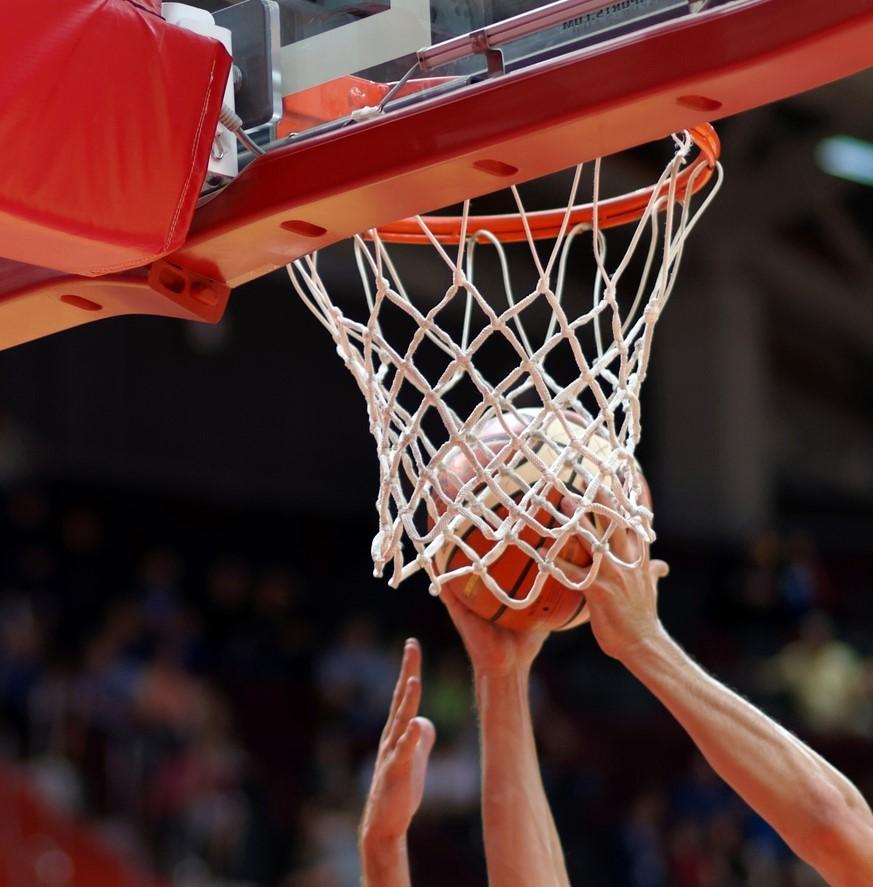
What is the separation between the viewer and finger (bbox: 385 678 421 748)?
8.28ft

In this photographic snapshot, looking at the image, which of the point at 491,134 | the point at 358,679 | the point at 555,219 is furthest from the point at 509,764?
the point at 358,679

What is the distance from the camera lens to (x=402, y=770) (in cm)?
250

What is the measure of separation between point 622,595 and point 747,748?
0.29 meters

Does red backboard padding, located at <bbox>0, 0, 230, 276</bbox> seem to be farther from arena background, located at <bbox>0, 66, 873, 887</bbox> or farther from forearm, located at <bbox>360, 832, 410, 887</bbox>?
arena background, located at <bbox>0, 66, 873, 887</bbox>

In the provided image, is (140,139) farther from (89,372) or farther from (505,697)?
(89,372)

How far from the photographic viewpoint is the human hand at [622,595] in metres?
2.21

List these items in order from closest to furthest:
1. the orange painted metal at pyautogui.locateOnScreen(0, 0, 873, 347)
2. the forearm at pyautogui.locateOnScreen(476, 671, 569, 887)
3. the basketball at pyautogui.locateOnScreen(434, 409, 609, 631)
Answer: the orange painted metal at pyautogui.locateOnScreen(0, 0, 873, 347) → the basketball at pyautogui.locateOnScreen(434, 409, 609, 631) → the forearm at pyautogui.locateOnScreen(476, 671, 569, 887)

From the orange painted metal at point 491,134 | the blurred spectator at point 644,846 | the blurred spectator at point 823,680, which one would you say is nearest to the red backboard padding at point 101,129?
the orange painted metal at point 491,134

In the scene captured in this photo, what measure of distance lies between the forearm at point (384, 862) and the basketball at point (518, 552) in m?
0.40

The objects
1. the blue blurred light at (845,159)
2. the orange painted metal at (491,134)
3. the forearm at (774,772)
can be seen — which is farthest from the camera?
the blue blurred light at (845,159)

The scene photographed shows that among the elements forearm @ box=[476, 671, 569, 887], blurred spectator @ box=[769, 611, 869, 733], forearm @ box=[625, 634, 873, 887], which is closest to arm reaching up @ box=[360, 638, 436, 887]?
forearm @ box=[476, 671, 569, 887]

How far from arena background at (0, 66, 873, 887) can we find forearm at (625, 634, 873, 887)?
17.6ft

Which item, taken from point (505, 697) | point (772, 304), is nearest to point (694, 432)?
point (772, 304)

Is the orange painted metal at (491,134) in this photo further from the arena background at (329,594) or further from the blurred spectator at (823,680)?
the blurred spectator at (823,680)
